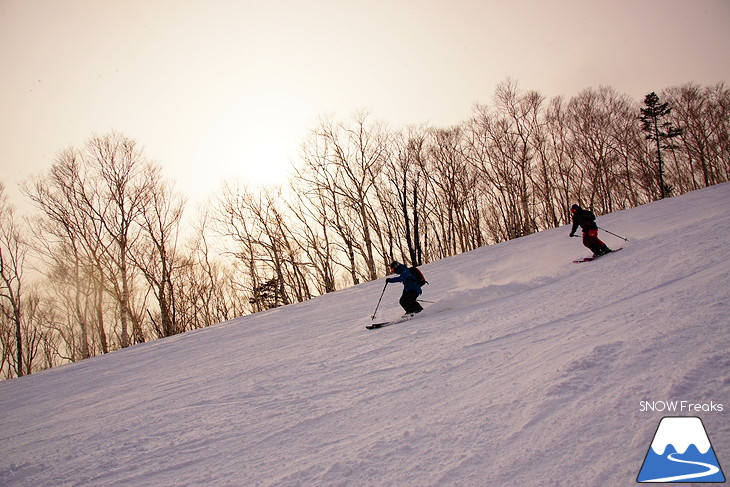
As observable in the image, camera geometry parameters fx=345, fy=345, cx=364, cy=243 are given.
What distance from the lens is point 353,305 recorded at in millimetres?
11773

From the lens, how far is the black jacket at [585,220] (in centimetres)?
962

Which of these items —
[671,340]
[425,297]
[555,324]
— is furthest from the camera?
[425,297]

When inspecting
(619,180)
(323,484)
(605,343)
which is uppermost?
(619,180)

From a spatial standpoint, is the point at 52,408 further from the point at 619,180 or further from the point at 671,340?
the point at 619,180

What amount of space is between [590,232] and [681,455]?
29.3 feet

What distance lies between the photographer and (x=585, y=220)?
979 centimetres

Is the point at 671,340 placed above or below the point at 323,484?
above

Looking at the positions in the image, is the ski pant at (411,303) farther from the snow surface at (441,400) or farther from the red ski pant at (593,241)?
the red ski pant at (593,241)

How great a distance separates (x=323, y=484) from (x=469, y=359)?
7.67 feet

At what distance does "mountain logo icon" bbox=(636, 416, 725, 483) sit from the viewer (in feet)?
5.95

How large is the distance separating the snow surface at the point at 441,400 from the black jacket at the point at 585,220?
2.16 metres

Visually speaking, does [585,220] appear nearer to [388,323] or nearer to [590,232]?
[590,232]

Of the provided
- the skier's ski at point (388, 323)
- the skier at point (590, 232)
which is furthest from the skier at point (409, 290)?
the skier at point (590, 232)

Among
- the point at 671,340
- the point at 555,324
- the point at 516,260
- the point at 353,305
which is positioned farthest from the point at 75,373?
the point at 516,260
